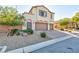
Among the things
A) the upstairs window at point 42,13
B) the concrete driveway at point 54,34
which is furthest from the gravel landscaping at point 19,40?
the upstairs window at point 42,13

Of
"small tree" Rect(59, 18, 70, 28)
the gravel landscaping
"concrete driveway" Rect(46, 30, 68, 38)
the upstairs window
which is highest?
the upstairs window

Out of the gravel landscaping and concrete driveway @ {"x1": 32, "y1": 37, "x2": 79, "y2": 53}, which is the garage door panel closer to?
the gravel landscaping

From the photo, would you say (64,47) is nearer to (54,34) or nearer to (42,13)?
(54,34)

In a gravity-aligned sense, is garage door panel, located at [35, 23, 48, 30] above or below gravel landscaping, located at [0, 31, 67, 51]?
above

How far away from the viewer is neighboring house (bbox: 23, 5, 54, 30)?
2.48 m

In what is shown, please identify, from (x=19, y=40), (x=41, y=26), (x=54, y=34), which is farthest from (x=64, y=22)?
(x=19, y=40)

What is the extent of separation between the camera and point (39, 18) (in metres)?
2.52

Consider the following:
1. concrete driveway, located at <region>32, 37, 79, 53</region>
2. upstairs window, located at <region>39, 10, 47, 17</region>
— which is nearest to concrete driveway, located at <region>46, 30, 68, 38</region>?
concrete driveway, located at <region>32, 37, 79, 53</region>

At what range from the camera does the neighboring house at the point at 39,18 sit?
2.48 meters

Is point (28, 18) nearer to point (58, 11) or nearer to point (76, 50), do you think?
point (58, 11)

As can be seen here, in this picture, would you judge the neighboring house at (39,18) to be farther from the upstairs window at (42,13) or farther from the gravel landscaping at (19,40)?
the gravel landscaping at (19,40)

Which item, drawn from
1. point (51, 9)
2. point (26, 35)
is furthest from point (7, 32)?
point (51, 9)

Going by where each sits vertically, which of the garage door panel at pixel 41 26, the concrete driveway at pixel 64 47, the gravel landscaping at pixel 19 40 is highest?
the garage door panel at pixel 41 26
